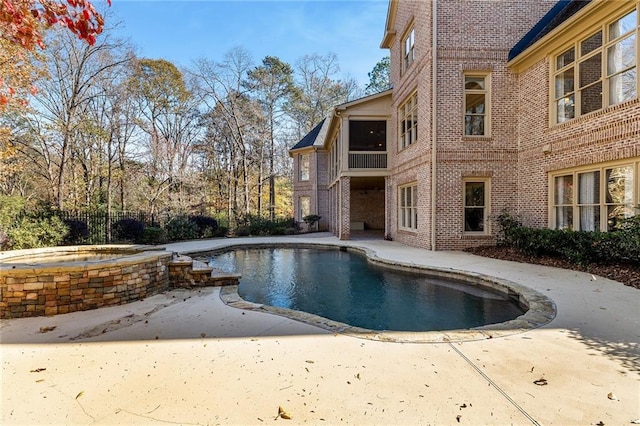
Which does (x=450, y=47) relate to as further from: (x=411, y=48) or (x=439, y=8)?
(x=411, y=48)

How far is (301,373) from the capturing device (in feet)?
8.70

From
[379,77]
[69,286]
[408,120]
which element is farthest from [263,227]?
[379,77]

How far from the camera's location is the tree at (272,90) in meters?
25.1

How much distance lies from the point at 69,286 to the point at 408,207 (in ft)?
35.3

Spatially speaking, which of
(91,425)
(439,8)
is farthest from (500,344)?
(439,8)

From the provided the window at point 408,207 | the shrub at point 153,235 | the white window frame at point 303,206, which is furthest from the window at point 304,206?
the shrub at point 153,235

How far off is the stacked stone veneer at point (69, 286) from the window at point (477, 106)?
9.98 metres

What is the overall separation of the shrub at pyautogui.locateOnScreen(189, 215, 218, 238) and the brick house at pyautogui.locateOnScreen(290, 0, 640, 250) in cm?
678

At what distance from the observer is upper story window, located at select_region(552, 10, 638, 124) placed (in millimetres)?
6559

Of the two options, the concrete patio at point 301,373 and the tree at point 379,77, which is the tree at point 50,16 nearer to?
the concrete patio at point 301,373

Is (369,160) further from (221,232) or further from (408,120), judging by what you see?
(221,232)

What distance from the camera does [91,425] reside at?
2.03 meters

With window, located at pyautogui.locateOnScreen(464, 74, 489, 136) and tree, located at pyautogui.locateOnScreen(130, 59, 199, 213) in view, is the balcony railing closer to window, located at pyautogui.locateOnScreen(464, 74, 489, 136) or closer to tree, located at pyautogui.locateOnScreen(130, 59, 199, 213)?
window, located at pyautogui.locateOnScreen(464, 74, 489, 136)

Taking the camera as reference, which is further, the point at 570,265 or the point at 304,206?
the point at 304,206
